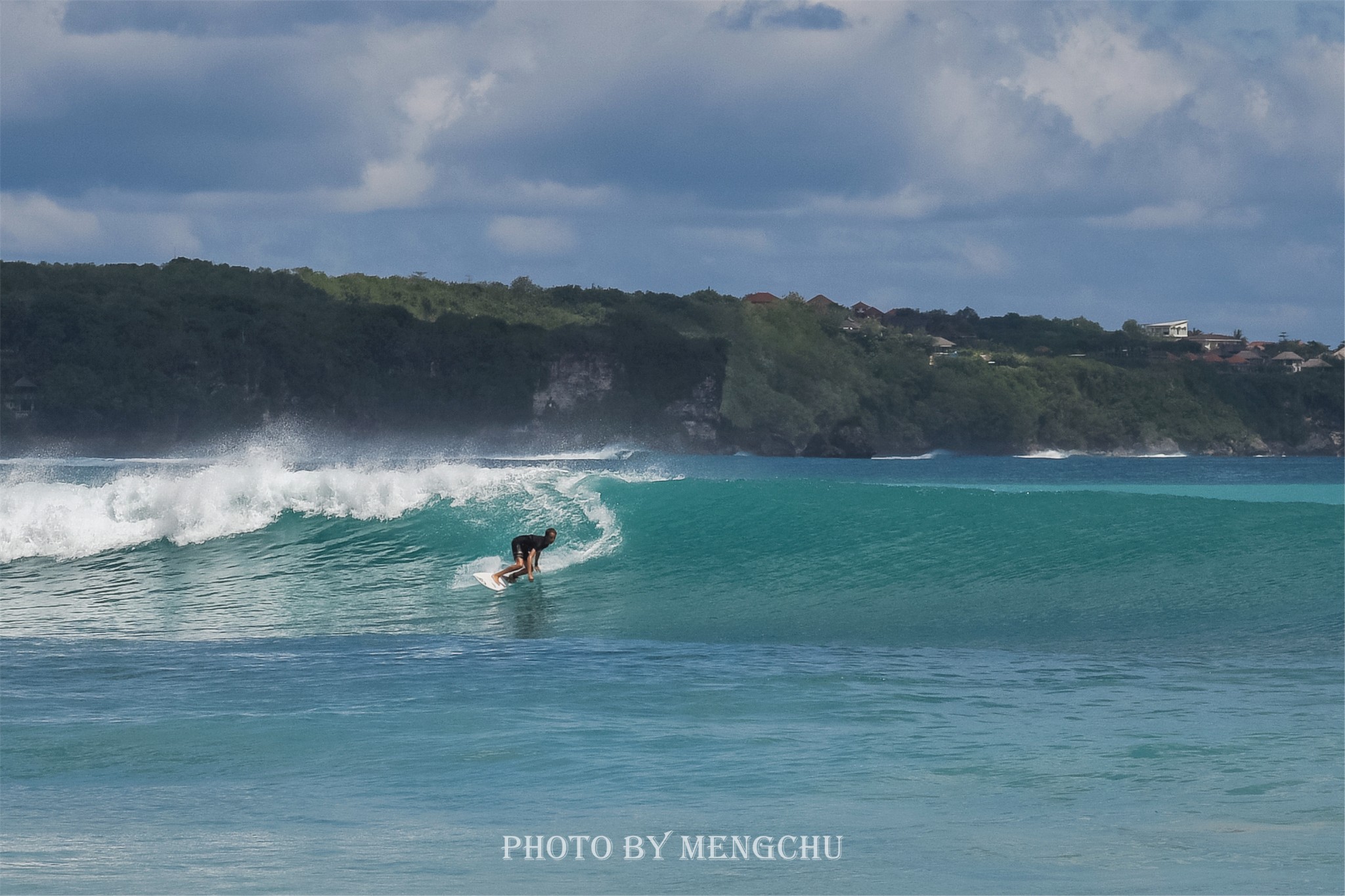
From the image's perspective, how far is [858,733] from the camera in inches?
314

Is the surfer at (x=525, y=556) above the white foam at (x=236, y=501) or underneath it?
underneath

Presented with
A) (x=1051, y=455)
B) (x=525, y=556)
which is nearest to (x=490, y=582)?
(x=525, y=556)

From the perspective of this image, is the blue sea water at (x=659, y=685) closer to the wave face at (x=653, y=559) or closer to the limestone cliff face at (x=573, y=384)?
the wave face at (x=653, y=559)

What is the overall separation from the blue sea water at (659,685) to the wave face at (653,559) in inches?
2.5

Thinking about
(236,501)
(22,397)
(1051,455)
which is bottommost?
(1051,455)

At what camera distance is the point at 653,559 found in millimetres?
15953

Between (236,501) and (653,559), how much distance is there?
5789mm

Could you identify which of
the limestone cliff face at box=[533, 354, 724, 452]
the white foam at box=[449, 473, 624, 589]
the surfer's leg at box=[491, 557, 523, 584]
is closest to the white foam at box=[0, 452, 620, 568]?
the white foam at box=[449, 473, 624, 589]

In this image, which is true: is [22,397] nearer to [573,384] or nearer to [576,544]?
[573,384]

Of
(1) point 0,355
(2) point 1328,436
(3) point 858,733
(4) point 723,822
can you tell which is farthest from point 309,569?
(2) point 1328,436

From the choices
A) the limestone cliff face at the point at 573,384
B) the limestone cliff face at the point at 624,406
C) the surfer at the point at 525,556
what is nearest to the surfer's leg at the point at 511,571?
the surfer at the point at 525,556

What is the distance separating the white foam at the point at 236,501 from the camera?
1700 cm

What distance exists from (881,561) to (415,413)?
91425mm

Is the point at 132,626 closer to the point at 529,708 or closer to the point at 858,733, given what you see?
the point at 529,708
